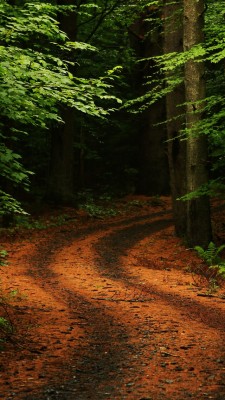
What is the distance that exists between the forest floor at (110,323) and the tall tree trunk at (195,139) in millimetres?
836

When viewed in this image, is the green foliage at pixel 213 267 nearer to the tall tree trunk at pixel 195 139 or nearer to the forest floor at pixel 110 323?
the forest floor at pixel 110 323

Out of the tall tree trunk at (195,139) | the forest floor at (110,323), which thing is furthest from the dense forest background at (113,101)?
the forest floor at (110,323)

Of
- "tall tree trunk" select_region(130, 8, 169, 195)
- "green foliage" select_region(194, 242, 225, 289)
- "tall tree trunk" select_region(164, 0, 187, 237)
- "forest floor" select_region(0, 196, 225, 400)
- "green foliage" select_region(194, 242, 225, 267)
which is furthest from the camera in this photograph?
"tall tree trunk" select_region(130, 8, 169, 195)

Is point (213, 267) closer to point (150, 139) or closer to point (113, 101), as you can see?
point (150, 139)

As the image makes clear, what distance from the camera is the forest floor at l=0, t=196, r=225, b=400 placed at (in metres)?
5.09

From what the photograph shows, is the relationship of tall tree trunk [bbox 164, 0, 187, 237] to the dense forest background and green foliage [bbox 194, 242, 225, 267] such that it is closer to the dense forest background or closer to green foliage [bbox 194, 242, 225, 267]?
the dense forest background

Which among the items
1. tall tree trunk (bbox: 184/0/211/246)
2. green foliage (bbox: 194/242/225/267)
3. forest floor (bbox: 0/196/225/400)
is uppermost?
tall tree trunk (bbox: 184/0/211/246)

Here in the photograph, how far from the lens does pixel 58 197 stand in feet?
72.3

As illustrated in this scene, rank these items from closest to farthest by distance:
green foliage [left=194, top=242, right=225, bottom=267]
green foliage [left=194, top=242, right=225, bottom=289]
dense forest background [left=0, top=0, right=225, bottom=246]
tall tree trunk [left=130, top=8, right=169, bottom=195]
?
dense forest background [left=0, top=0, right=225, bottom=246]
green foliage [left=194, top=242, right=225, bottom=289]
green foliage [left=194, top=242, right=225, bottom=267]
tall tree trunk [left=130, top=8, right=169, bottom=195]

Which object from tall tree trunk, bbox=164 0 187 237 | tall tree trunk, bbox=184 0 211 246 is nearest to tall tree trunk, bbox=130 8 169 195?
tall tree trunk, bbox=164 0 187 237

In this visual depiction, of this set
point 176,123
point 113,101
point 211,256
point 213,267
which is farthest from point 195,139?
point 113,101

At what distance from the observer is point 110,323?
7.61 metres

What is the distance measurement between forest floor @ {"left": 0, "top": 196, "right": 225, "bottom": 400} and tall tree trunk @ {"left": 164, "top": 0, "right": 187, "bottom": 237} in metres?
1.02

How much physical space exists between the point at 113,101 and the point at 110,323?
806 inches
